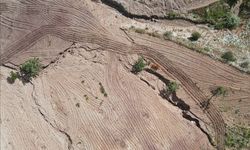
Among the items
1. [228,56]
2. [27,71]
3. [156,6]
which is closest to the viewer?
[228,56]

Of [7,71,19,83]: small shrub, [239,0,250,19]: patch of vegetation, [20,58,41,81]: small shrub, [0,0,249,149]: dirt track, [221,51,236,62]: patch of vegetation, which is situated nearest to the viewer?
[221,51,236,62]: patch of vegetation

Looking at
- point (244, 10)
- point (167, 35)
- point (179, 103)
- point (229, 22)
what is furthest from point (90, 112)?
point (244, 10)

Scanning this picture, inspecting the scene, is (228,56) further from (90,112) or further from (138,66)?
(90,112)

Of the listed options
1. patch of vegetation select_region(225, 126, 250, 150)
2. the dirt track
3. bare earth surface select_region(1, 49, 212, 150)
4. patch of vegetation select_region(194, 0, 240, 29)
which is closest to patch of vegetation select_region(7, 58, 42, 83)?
bare earth surface select_region(1, 49, 212, 150)

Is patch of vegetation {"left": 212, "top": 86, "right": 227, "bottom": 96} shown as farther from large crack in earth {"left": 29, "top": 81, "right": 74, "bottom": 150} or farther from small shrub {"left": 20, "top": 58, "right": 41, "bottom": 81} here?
small shrub {"left": 20, "top": 58, "right": 41, "bottom": 81}

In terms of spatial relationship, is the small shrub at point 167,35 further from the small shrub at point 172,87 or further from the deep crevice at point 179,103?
the small shrub at point 172,87

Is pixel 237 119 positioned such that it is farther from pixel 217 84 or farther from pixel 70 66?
pixel 70 66

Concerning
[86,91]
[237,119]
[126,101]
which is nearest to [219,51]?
[237,119]

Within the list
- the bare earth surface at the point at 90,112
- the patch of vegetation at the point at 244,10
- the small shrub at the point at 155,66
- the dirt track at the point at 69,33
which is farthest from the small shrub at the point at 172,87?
the patch of vegetation at the point at 244,10
